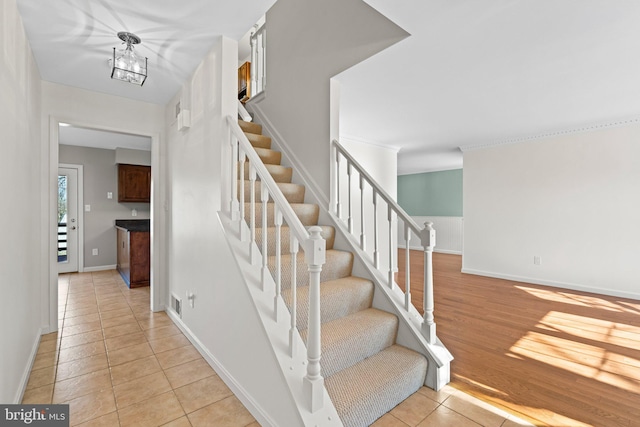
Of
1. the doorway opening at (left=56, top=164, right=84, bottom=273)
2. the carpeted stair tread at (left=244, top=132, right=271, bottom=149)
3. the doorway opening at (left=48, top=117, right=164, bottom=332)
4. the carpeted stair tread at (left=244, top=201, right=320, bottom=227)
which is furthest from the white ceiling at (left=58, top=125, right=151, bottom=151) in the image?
the carpeted stair tread at (left=244, top=201, right=320, bottom=227)

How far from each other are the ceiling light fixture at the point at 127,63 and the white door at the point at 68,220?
14.6ft

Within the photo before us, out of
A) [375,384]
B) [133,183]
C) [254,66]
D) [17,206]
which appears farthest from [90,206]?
[375,384]

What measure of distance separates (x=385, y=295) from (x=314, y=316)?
103 cm

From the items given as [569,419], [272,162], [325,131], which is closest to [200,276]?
[272,162]

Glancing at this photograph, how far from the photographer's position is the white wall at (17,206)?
152cm

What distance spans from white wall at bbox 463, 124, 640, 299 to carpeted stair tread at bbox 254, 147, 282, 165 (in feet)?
12.5

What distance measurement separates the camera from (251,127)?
3598 mm

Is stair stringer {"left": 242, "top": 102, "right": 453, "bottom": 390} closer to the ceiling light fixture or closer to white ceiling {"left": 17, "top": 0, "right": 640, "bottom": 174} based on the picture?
white ceiling {"left": 17, "top": 0, "right": 640, "bottom": 174}

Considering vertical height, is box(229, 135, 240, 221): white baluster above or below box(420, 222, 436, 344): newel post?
above

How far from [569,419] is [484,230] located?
394 cm

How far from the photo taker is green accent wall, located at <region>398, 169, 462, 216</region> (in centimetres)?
802

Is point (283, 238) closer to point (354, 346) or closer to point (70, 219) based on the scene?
point (354, 346)

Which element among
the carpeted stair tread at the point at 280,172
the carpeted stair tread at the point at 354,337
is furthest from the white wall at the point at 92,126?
the carpeted stair tread at the point at 354,337

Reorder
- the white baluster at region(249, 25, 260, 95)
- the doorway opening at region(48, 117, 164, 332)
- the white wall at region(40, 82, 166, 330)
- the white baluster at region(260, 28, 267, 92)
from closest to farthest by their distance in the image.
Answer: the white wall at region(40, 82, 166, 330) < the white baluster at region(260, 28, 267, 92) < the white baluster at region(249, 25, 260, 95) < the doorway opening at region(48, 117, 164, 332)
